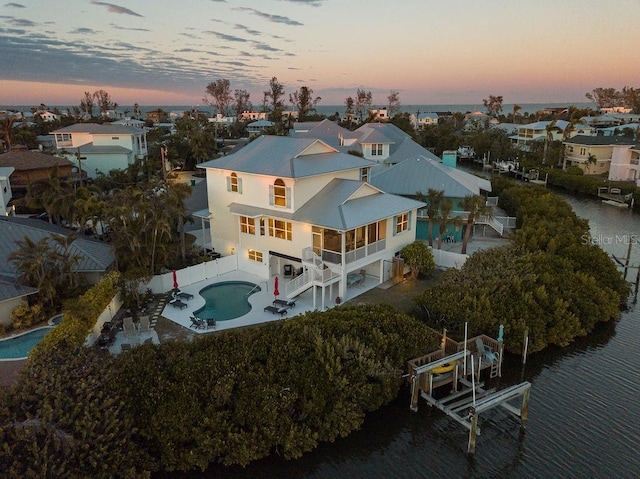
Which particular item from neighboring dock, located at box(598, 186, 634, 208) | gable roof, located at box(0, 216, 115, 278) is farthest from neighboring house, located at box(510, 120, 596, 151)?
gable roof, located at box(0, 216, 115, 278)

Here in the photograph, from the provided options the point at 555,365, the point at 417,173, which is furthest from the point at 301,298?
the point at 417,173

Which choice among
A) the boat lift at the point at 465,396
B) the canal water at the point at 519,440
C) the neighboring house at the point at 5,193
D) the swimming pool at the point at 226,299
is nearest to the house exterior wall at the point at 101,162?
the neighboring house at the point at 5,193

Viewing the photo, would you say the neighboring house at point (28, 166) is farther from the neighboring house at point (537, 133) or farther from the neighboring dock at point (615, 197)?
the neighboring house at point (537, 133)

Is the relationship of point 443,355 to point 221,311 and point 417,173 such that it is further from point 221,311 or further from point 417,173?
point 417,173

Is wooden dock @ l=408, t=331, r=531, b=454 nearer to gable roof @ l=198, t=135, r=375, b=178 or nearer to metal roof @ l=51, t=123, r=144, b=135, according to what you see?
gable roof @ l=198, t=135, r=375, b=178

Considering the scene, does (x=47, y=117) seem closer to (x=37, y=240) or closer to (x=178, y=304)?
(x=37, y=240)

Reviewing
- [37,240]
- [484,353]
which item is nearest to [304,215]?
[484,353]
